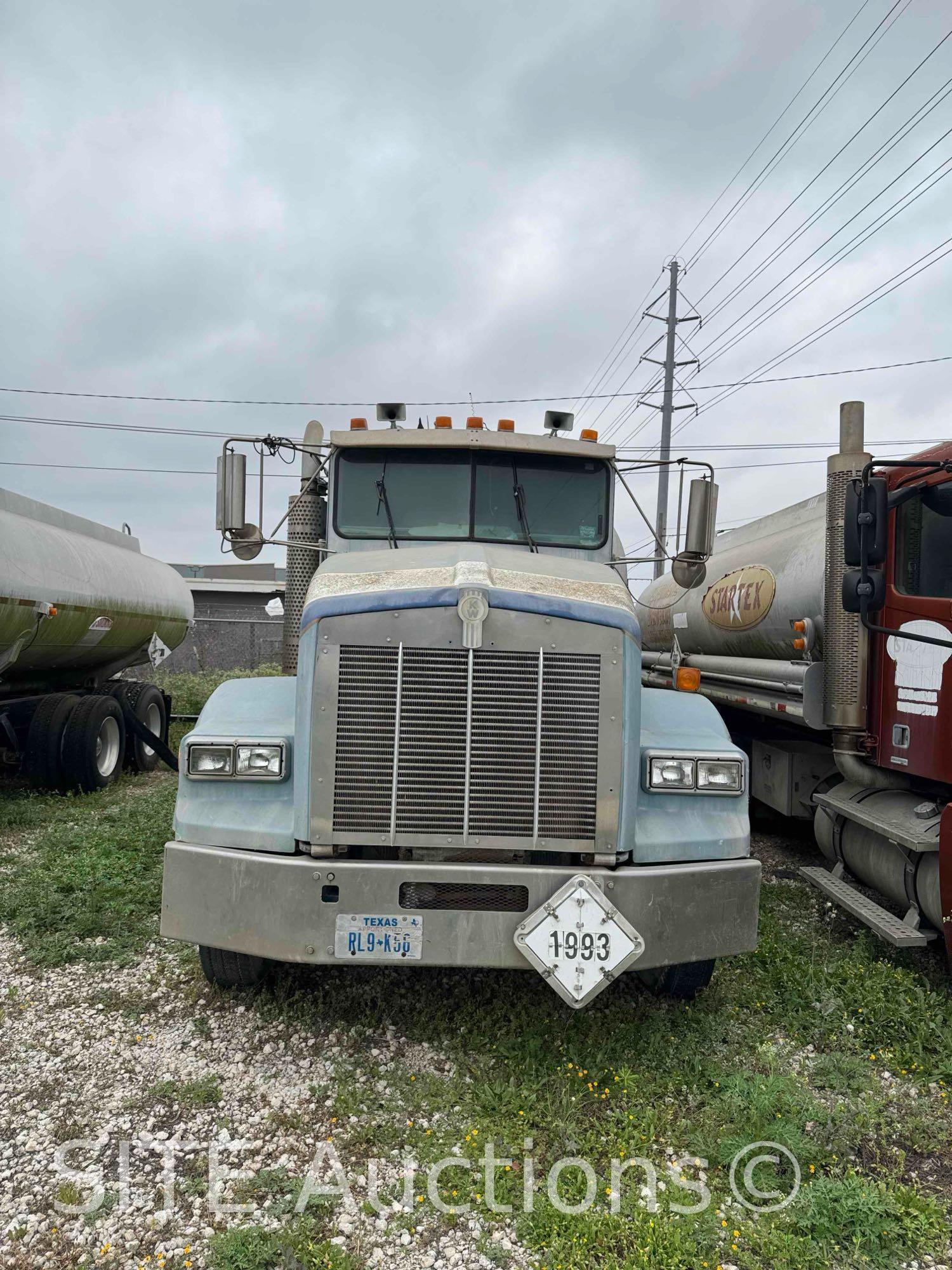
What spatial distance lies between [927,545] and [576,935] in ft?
9.54

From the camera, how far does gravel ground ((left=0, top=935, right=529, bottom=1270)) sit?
252 cm

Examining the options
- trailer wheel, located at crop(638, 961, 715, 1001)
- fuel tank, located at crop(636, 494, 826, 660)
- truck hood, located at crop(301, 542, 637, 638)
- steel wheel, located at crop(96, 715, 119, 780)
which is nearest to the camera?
truck hood, located at crop(301, 542, 637, 638)

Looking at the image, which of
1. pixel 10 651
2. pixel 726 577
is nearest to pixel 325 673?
pixel 726 577

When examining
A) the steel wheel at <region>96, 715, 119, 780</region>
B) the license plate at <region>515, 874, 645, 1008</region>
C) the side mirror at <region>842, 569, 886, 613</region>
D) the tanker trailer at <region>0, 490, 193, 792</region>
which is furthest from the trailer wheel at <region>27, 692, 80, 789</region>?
the side mirror at <region>842, 569, 886, 613</region>

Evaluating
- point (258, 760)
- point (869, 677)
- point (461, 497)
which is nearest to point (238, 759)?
point (258, 760)

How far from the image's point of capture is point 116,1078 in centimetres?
337

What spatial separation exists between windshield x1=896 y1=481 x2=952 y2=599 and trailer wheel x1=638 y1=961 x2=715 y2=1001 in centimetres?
222

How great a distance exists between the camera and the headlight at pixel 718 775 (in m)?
3.50

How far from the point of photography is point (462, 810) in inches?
126

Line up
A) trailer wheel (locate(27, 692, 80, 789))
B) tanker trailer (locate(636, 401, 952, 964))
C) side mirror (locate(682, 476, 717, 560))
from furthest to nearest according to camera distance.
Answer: trailer wheel (locate(27, 692, 80, 789)) < side mirror (locate(682, 476, 717, 560)) < tanker trailer (locate(636, 401, 952, 964))

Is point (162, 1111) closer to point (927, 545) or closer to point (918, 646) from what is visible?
point (918, 646)

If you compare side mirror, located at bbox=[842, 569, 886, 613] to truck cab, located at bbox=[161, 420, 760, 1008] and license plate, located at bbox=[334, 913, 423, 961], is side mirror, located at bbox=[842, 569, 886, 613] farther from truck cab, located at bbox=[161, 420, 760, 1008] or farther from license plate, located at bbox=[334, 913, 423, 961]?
license plate, located at bbox=[334, 913, 423, 961]

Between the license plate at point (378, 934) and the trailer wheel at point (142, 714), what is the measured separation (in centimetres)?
772

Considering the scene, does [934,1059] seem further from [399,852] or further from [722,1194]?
[399,852]
